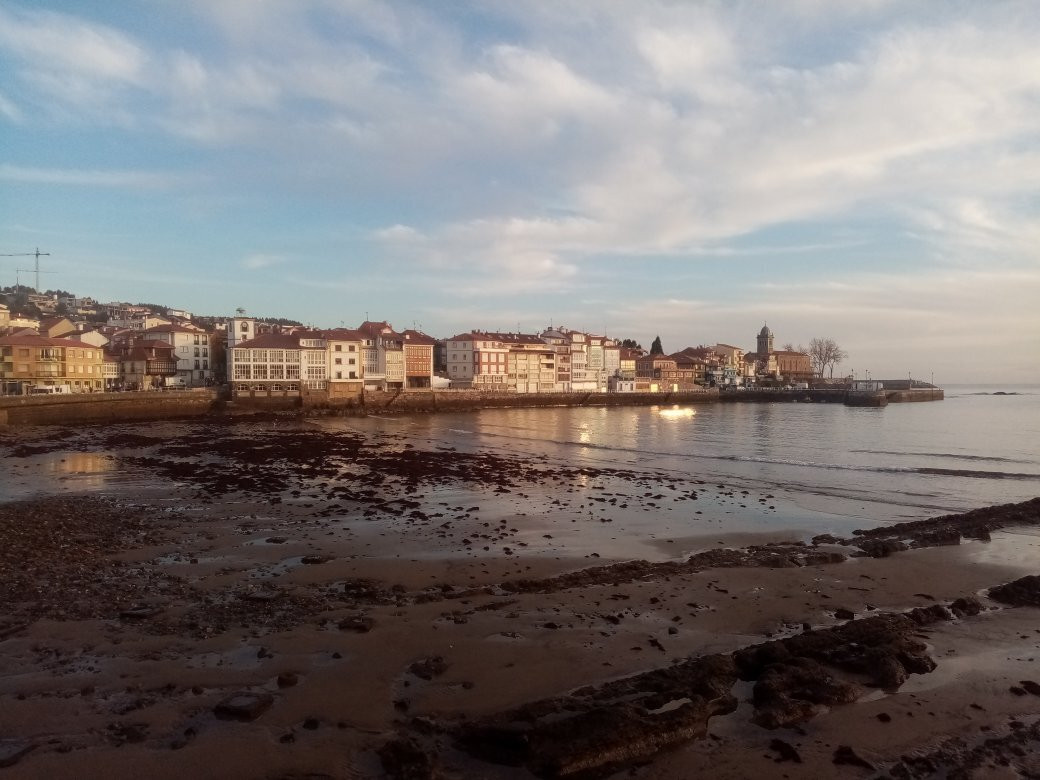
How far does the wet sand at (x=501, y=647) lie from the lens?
6.00 metres

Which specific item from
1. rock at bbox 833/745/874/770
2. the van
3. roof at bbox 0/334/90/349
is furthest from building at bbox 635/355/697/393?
rock at bbox 833/745/874/770

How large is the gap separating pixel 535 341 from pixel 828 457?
69.5 metres

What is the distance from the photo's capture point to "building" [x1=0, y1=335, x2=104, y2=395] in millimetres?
63938

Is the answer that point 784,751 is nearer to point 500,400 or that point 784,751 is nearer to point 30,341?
point 500,400

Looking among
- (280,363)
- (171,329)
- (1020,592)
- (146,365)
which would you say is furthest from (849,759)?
(171,329)

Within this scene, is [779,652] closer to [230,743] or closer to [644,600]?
[644,600]

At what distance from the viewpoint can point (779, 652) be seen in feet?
26.0

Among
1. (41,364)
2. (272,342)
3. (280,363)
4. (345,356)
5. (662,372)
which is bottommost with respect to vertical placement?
(662,372)

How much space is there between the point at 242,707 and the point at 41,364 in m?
74.3

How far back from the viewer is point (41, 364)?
6494 centimetres

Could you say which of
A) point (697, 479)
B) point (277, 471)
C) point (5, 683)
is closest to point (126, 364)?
point (277, 471)

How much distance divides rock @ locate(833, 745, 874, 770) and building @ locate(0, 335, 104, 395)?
7289cm

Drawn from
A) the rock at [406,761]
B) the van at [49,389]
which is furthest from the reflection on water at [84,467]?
the van at [49,389]

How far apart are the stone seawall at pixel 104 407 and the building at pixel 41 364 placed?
1325 cm
